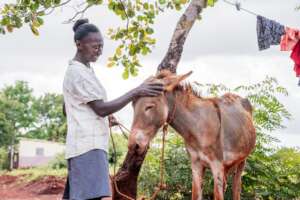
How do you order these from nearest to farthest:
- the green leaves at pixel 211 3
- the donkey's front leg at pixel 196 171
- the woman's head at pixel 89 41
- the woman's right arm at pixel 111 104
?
the woman's right arm at pixel 111 104, the woman's head at pixel 89 41, the donkey's front leg at pixel 196 171, the green leaves at pixel 211 3

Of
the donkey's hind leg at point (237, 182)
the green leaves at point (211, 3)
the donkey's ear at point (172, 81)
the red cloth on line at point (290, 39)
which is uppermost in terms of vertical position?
the green leaves at point (211, 3)

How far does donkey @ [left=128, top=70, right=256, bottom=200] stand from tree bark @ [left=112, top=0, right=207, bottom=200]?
2.61 ft

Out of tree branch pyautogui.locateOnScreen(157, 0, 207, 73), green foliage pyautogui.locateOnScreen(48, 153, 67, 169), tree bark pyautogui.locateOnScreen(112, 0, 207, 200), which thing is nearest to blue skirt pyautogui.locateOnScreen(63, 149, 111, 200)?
tree bark pyautogui.locateOnScreen(112, 0, 207, 200)

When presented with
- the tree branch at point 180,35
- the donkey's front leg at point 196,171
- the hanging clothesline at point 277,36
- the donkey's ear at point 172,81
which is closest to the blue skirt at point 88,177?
the donkey's ear at point 172,81

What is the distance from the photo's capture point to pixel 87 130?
14.6ft

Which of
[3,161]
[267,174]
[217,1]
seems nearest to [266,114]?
[267,174]

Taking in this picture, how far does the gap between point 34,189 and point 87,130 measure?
13.9 meters

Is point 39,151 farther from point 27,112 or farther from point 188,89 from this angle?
point 188,89

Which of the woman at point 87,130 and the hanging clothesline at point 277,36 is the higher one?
the hanging clothesline at point 277,36

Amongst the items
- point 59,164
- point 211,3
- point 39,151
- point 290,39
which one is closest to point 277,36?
point 290,39

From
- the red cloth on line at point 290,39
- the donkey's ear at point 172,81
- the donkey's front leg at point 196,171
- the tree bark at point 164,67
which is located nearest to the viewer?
the donkey's ear at point 172,81

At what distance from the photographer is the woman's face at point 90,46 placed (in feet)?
15.1

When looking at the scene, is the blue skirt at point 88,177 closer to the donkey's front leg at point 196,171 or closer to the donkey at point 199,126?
the donkey at point 199,126

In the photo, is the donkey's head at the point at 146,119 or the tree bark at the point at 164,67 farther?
the tree bark at the point at 164,67
